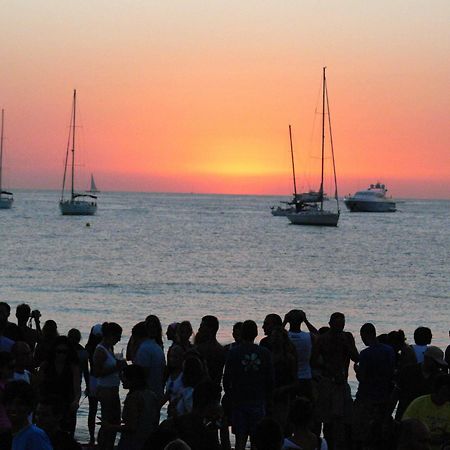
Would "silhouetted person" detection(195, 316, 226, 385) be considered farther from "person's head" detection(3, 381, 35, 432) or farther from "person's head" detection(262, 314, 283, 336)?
"person's head" detection(3, 381, 35, 432)

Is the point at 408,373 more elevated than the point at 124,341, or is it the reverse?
the point at 408,373

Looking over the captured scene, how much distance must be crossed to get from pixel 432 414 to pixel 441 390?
197mm

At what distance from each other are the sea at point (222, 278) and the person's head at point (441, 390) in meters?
6.69

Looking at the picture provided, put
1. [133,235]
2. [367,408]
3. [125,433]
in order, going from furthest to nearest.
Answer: [133,235] → [367,408] → [125,433]

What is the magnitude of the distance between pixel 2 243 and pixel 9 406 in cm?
7902

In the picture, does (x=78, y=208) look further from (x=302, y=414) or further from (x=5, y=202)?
(x=302, y=414)

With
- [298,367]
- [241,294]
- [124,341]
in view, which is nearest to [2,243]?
[241,294]

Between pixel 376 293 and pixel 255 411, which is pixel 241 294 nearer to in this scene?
pixel 376 293

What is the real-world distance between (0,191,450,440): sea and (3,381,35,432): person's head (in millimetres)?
6782

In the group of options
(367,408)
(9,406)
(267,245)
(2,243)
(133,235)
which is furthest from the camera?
(133,235)

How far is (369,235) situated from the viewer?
120m

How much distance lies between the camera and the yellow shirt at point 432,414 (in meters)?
8.59

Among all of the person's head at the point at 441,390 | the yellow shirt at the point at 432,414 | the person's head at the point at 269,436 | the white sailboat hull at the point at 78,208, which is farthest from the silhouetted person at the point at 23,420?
the white sailboat hull at the point at 78,208

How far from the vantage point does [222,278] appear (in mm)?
56094
